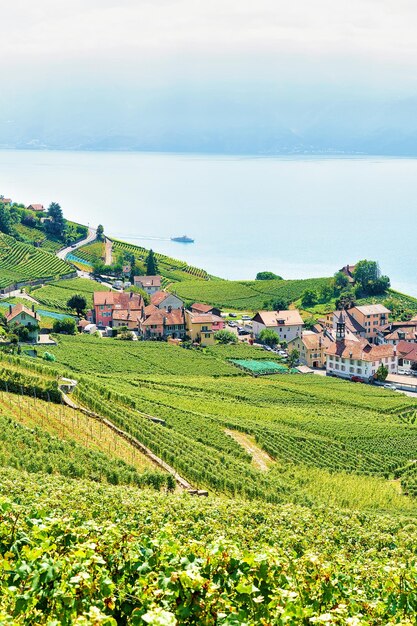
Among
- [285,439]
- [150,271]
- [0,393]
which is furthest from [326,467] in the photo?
[150,271]

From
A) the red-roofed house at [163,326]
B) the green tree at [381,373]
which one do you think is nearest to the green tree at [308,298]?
the red-roofed house at [163,326]

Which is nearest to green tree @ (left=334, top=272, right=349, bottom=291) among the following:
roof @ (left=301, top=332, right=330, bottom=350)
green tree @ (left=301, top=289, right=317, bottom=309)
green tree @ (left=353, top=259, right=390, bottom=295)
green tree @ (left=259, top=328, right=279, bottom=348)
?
green tree @ (left=353, top=259, right=390, bottom=295)


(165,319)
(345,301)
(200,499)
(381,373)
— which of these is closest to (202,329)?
(165,319)

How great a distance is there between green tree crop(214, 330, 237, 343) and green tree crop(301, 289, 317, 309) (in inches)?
694

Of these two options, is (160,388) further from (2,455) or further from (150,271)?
(150,271)

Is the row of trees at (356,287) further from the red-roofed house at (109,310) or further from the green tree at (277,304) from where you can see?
the red-roofed house at (109,310)

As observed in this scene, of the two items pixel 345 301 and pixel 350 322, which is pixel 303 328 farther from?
pixel 345 301

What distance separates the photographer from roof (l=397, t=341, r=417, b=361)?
201 feet

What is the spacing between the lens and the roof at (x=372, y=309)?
70562 mm

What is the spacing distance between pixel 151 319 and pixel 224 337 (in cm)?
655

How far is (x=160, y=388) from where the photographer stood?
147ft

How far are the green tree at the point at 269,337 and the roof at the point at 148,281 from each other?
19.5m

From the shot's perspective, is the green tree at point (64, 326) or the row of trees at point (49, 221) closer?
the green tree at point (64, 326)

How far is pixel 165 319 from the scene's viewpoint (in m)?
64.4
